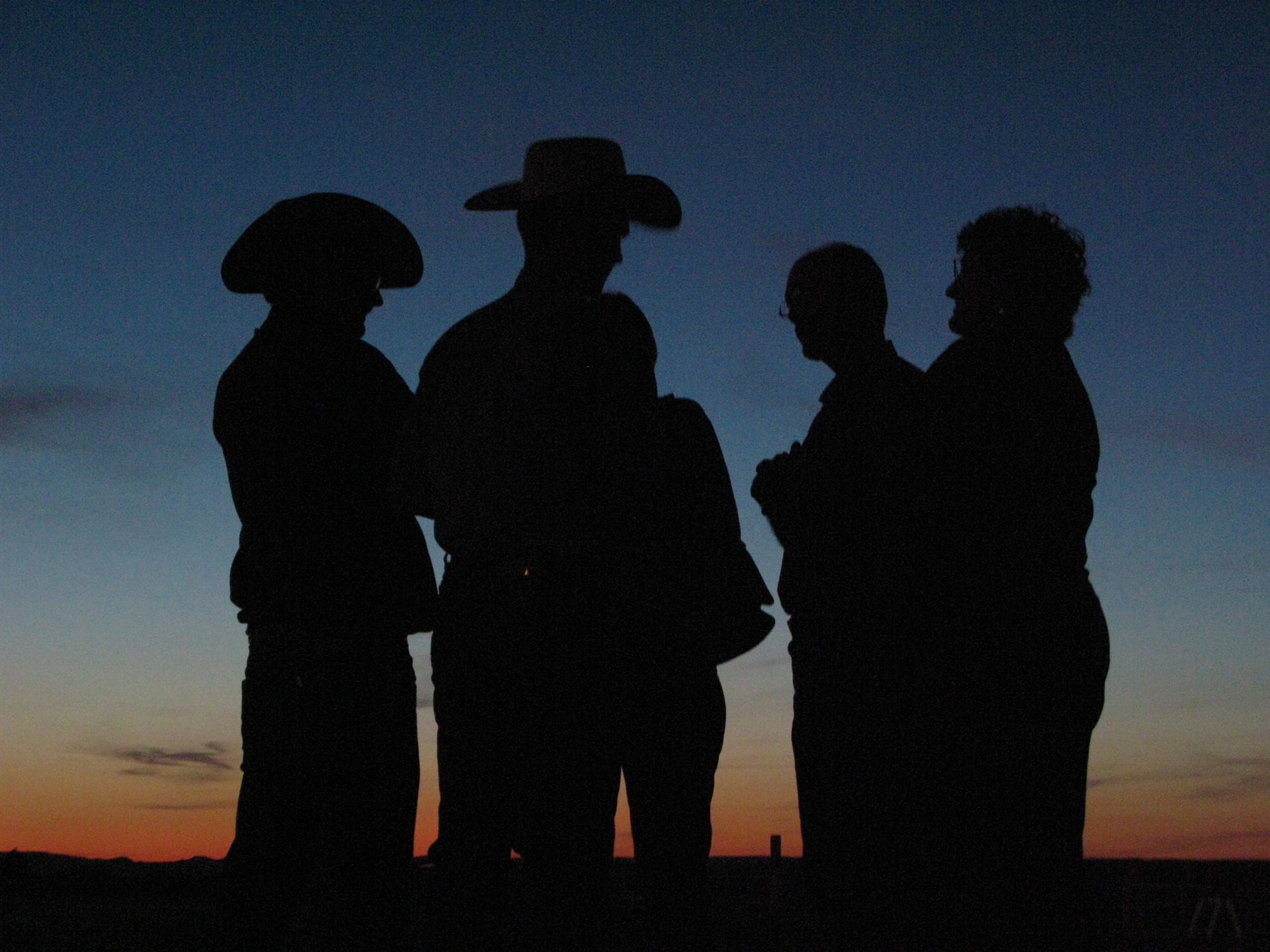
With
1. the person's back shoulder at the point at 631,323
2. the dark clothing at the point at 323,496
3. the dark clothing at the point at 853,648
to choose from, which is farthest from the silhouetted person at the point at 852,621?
the dark clothing at the point at 323,496

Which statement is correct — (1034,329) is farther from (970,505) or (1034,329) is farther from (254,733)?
(254,733)

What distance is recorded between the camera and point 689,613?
2.78 meters

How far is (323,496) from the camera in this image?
10.6ft

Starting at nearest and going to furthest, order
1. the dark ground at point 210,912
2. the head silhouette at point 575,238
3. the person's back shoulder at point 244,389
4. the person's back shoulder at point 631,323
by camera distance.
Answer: the person's back shoulder at point 631,323, the head silhouette at point 575,238, the person's back shoulder at point 244,389, the dark ground at point 210,912

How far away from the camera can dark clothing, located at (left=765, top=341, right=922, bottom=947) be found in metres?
3.36

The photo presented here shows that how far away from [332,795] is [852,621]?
143 centimetres

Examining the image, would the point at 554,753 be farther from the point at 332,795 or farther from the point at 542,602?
the point at 332,795

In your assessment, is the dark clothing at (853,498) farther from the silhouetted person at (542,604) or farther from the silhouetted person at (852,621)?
the silhouetted person at (542,604)

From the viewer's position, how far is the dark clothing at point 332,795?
10.00 ft

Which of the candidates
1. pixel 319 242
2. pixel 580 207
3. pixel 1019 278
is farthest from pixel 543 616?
pixel 1019 278

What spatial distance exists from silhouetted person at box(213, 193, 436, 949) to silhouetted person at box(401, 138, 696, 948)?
0.44 m

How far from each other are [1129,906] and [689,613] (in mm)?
27653

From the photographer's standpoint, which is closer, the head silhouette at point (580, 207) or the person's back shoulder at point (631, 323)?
the person's back shoulder at point (631, 323)

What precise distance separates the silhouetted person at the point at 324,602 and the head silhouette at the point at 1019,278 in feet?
5.34
